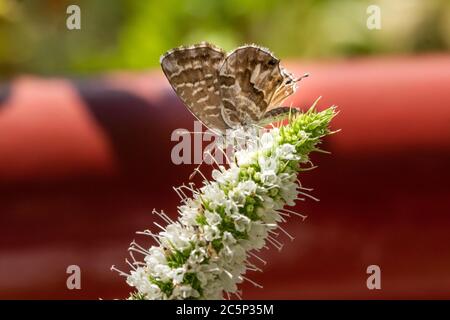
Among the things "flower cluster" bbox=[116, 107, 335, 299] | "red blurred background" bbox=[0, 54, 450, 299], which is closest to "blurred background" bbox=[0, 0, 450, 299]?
Answer: "red blurred background" bbox=[0, 54, 450, 299]

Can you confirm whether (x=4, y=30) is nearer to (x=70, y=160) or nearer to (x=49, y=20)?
(x=49, y=20)

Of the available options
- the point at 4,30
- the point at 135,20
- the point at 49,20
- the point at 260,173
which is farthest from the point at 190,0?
the point at 260,173

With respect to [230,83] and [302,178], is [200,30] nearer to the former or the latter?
[302,178]

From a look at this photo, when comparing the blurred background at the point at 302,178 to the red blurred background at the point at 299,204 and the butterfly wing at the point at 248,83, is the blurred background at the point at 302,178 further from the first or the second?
the butterfly wing at the point at 248,83

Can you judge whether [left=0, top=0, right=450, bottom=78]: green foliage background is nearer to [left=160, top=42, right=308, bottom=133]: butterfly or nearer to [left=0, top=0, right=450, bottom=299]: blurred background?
[left=0, top=0, right=450, bottom=299]: blurred background

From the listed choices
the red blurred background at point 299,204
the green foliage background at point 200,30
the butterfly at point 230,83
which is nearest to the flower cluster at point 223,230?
the butterfly at point 230,83

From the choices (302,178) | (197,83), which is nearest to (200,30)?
(302,178)
